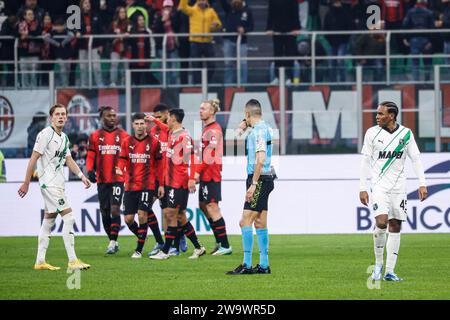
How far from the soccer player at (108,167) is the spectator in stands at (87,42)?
587cm

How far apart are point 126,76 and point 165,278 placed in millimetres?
10573

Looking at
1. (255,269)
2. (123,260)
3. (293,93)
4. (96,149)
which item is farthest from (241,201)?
(255,269)

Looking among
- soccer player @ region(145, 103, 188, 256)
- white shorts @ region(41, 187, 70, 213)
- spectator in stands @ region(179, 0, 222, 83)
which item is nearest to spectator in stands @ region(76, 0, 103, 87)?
spectator in stands @ region(179, 0, 222, 83)

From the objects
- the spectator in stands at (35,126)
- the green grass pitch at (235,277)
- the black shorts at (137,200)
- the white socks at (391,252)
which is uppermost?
the spectator in stands at (35,126)

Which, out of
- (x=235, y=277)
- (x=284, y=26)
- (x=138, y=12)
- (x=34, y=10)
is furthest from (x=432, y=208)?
(x=34, y=10)

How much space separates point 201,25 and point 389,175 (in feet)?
43.1

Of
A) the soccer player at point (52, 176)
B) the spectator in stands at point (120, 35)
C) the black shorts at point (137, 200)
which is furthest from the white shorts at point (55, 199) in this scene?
the spectator in stands at point (120, 35)

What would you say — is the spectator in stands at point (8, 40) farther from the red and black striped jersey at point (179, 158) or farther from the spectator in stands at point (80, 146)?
the red and black striped jersey at point (179, 158)

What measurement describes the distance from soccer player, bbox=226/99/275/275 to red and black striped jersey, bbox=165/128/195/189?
9.69 feet

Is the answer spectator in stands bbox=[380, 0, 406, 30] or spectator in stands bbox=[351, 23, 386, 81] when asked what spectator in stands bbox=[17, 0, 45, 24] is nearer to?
spectator in stands bbox=[351, 23, 386, 81]

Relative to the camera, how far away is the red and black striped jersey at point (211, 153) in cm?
1811

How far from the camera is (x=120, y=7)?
26.6 meters

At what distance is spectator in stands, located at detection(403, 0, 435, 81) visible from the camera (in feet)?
85.6

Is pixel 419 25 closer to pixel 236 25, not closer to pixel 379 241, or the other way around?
pixel 236 25
